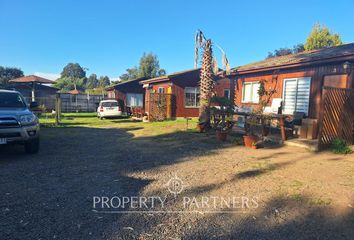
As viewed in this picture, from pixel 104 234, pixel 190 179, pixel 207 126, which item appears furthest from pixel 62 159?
pixel 207 126

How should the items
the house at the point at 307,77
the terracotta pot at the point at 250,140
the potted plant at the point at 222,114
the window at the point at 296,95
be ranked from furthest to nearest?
the window at the point at 296,95 < the potted plant at the point at 222,114 < the house at the point at 307,77 < the terracotta pot at the point at 250,140

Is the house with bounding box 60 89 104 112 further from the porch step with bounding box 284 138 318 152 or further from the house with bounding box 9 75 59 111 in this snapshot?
the porch step with bounding box 284 138 318 152

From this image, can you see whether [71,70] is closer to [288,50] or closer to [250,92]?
[288,50]

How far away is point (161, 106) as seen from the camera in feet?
63.1

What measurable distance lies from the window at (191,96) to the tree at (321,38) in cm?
2186

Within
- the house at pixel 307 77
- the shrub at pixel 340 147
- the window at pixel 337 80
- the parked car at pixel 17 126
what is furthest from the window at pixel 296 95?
the parked car at pixel 17 126

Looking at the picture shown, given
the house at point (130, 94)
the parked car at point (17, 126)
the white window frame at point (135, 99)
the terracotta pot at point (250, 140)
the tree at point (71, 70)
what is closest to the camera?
the parked car at point (17, 126)

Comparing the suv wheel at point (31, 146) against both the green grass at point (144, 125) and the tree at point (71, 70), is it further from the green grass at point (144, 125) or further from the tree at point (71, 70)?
the tree at point (71, 70)

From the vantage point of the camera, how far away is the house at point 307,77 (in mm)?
9195

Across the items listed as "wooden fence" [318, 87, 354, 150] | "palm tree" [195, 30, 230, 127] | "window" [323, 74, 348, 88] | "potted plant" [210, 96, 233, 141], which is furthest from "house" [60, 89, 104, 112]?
"wooden fence" [318, 87, 354, 150]

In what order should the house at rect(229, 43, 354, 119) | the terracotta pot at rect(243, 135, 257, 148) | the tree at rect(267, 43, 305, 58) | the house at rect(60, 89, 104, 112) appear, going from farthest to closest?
the tree at rect(267, 43, 305, 58), the house at rect(60, 89, 104, 112), the house at rect(229, 43, 354, 119), the terracotta pot at rect(243, 135, 257, 148)

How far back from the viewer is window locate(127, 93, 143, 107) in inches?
1063

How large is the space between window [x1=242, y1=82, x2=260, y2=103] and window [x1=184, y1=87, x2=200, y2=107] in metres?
6.98

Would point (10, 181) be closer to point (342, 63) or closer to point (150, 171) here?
point (150, 171)
